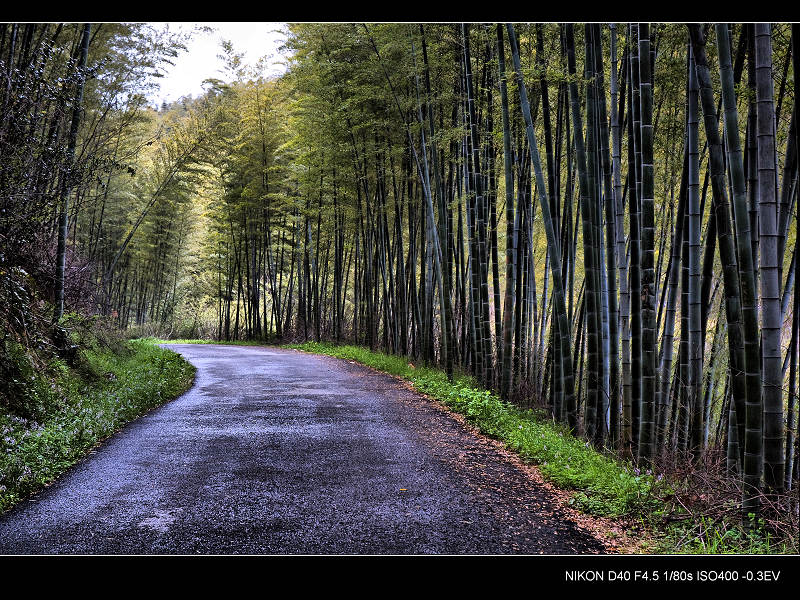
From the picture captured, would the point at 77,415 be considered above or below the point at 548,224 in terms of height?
below

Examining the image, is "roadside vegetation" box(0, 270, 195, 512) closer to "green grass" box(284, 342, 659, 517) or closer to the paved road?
the paved road

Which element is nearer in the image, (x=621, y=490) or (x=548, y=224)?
(x=621, y=490)

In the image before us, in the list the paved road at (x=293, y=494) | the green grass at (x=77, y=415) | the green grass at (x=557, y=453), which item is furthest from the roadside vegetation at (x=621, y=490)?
the green grass at (x=77, y=415)

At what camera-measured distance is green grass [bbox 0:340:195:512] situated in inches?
118

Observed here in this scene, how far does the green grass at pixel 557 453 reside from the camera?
9.21ft

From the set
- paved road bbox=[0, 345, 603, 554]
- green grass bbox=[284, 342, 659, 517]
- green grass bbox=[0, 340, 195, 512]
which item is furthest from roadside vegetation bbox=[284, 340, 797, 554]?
green grass bbox=[0, 340, 195, 512]

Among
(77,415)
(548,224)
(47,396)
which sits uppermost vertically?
(548,224)

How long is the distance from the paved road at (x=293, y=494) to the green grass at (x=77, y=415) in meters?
0.13

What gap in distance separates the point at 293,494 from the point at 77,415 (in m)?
2.36

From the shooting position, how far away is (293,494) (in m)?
2.97

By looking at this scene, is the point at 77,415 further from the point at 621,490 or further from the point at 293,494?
the point at 621,490

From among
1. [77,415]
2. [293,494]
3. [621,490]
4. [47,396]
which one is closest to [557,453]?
[621,490]
